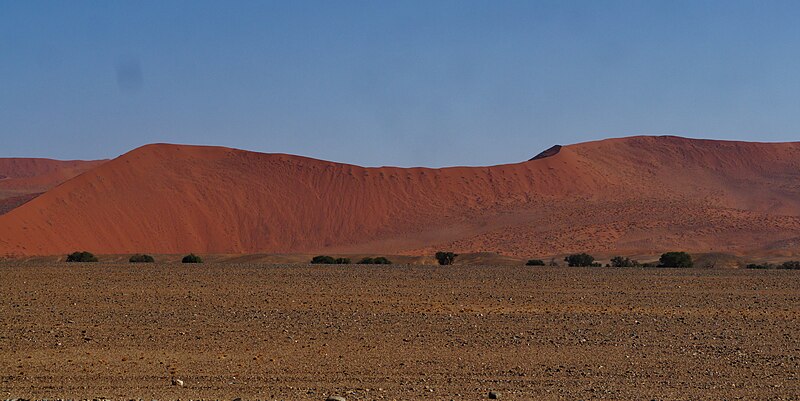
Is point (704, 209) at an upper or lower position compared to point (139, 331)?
upper

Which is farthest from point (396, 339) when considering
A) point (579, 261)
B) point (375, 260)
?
point (579, 261)

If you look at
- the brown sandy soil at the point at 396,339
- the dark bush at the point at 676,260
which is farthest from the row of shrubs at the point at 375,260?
the brown sandy soil at the point at 396,339

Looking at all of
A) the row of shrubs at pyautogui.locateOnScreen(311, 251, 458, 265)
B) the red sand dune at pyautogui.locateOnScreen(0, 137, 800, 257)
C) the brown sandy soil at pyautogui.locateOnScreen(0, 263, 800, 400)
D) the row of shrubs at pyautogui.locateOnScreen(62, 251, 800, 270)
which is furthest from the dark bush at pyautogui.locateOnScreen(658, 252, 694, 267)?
the red sand dune at pyautogui.locateOnScreen(0, 137, 800, 257)

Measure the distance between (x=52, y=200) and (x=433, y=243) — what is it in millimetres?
30371

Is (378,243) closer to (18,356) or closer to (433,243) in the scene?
(433,243)

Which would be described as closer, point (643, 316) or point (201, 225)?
point (643, 316)

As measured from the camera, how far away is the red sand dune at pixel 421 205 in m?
74.9

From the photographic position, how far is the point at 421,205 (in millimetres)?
89875

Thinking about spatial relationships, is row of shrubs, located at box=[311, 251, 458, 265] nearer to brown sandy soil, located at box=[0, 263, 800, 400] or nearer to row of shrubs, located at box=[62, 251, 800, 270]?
row of shrubs, located at box=[62, 251, 800, 270]

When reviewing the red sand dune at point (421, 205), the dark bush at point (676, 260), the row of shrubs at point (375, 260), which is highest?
the red sand dune at point (421, 205)

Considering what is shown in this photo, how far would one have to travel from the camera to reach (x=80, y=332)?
17.1 m

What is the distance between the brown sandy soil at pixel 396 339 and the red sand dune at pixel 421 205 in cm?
4323

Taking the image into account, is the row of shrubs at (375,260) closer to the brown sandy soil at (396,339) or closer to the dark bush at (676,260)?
the dark bush at (676,260)

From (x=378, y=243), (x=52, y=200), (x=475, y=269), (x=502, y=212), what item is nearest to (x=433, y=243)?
(x=378, y=243)
